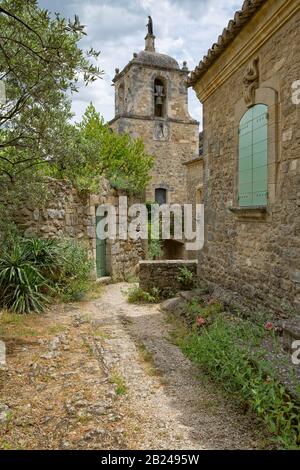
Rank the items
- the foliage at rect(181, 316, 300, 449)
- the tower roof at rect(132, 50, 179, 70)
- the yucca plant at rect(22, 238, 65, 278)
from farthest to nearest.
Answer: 1. the tower roof at rect(132, 50, 179, 70)
2. the yucca plant at rect(22, 238, 65, 278)
3. the foliage at rect(181, 316, 300, 449)

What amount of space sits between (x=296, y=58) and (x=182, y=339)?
3877 millimetres

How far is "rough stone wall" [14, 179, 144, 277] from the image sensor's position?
7681mm

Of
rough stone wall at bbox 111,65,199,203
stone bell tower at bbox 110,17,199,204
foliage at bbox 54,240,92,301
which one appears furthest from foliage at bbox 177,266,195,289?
rough stone wall at bbox 111,65,199,203

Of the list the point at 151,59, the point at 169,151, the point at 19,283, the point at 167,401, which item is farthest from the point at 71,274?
the point at 151,59

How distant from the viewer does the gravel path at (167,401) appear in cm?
278

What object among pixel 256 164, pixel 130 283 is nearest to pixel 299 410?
pixel 256 164

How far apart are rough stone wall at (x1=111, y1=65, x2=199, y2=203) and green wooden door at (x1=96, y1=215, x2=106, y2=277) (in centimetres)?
937

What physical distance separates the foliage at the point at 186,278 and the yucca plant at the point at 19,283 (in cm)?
285

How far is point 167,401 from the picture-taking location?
3.43 m

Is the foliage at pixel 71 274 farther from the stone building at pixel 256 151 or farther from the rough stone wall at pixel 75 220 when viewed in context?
the stone building at pixel 256 151

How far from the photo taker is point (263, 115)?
4945 mm

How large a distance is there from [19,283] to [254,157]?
4542 mm

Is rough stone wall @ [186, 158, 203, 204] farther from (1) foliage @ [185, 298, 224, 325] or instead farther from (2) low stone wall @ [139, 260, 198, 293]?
(1) foliage @ [185, 298, 224, 325]

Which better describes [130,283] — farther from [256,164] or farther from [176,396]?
[176,396]
